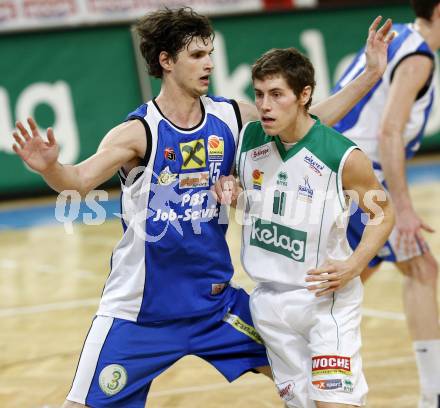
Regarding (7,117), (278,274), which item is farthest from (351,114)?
(7,117)

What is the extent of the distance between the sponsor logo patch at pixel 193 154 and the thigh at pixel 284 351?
25.6 inches

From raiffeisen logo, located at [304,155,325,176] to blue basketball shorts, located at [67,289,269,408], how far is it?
73cm

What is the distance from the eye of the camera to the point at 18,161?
13.1 meters

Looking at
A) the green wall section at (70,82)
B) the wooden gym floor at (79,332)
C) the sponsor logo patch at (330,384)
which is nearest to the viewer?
the sponsor logo patch at (330,384)

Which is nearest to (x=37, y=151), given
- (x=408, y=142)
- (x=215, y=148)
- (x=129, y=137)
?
(x=129, y=137)

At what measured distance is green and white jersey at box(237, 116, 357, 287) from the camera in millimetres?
4152

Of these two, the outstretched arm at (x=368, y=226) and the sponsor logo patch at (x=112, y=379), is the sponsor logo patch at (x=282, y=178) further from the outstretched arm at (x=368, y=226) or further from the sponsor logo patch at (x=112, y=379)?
the sponsor logo patch at (x=112, y=379)

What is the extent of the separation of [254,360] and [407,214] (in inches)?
46.2

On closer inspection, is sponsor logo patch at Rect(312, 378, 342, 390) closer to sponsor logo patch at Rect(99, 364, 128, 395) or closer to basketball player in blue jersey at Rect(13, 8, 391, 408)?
basketball player in blue jersey at Rect(13, 8, 391, 408)

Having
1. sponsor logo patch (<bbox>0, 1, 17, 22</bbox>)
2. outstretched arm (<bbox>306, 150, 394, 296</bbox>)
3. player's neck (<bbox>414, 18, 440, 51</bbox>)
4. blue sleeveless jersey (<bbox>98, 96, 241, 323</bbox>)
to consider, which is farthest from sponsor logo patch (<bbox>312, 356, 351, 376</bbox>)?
sponsor logo patch (<bbox>0, 1, 17, 22</bbox>)

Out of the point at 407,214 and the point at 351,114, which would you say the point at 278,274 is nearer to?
the point at 407,214

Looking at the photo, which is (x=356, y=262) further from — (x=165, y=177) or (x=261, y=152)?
(x=165, y=177)

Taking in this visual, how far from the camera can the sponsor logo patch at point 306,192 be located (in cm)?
417

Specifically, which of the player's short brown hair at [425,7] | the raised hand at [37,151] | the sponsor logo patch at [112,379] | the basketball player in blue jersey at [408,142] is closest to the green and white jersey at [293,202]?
the sponsor logo patch at [112,379]
